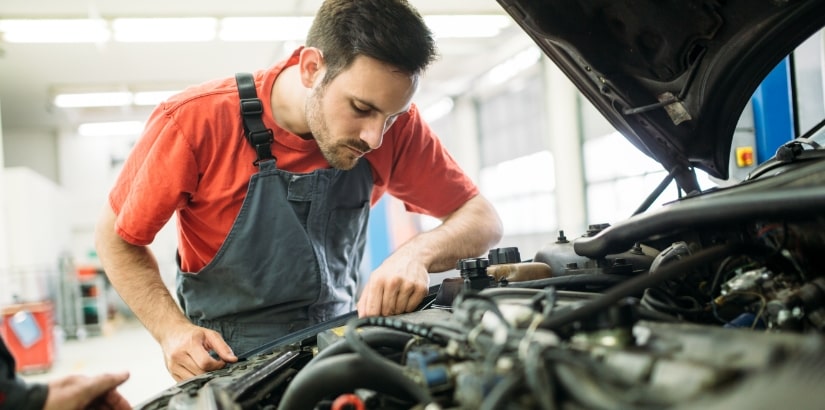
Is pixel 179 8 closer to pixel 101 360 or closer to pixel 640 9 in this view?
pixel 101 360

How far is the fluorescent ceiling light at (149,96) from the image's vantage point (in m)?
7.90

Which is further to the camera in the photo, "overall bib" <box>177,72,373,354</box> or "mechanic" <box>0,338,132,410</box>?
"overall bib" <box>177,72,373,354</box>

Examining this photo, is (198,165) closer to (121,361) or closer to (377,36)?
(377,36)

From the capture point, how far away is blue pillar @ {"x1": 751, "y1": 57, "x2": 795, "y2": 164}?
208 centimetres

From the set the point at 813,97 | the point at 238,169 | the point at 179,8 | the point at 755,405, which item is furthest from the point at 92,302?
the point at 755,405

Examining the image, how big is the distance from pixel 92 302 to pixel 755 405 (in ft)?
29.7

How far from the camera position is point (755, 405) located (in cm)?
34

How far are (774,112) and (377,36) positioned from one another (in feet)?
5.16

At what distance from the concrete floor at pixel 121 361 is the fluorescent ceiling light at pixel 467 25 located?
12.9 ft

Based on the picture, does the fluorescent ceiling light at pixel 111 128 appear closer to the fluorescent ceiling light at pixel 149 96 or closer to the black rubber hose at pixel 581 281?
the fluorescent ceiling light at pixel 149 96

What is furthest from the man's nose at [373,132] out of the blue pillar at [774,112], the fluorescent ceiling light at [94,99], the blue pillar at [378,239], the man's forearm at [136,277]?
the fluorescent ceiling light at [94,99]

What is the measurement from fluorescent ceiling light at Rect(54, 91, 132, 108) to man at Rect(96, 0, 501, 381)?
23.6ft

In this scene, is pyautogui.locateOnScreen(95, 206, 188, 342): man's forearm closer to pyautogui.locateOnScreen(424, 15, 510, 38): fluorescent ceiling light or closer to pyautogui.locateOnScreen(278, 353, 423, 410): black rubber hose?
pyautogui.locateOnScreen(278, 353, 423, 410): black rubber hose

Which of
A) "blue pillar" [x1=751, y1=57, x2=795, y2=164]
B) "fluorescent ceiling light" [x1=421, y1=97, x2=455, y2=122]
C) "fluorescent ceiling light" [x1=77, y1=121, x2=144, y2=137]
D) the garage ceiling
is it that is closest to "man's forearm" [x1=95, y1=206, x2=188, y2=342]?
"blue pillar" [x1=751, y1=57, x2=795, y2=164]
